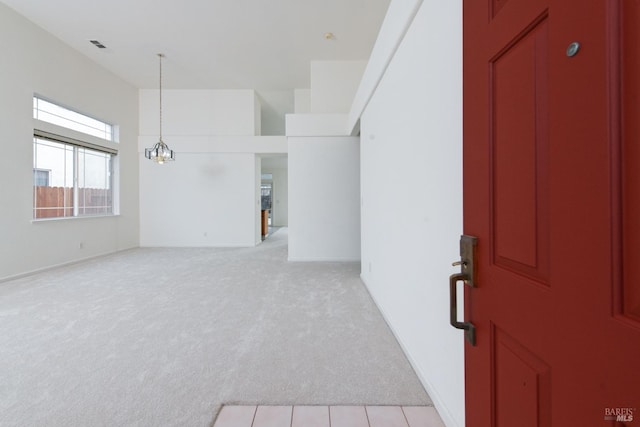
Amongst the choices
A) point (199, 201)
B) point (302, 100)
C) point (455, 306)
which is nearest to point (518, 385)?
point (455, 306)

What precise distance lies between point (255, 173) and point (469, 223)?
700 cm

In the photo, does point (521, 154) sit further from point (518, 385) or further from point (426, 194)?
point (426, 194)

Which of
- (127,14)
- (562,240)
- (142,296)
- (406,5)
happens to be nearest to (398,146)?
(406,5)

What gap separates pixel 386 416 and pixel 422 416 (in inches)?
7.3

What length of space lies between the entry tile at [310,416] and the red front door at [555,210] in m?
0.89

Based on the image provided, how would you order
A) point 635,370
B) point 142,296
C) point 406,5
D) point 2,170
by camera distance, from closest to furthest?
point 635,370
point 406,5
point 142,296
point 2,170

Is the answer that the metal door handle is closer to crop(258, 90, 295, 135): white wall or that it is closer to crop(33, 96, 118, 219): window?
crop(33, 96, 118, 219): window

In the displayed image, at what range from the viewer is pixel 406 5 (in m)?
1.93

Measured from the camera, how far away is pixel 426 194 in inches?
66.0

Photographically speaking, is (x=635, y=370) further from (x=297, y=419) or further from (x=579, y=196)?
(x=297, y=419)

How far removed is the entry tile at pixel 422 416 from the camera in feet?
4.71

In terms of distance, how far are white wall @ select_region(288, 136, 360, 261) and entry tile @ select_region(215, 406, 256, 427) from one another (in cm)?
395

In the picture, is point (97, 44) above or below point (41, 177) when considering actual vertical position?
above

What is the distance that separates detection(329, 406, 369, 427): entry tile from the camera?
4.72 ft
